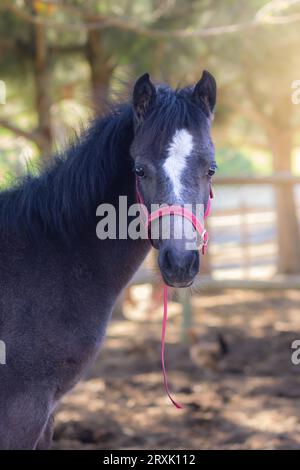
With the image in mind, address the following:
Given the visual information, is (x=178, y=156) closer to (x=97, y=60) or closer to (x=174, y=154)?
(x=174, y=154)

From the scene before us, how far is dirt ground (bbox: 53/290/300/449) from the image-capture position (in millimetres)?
4137

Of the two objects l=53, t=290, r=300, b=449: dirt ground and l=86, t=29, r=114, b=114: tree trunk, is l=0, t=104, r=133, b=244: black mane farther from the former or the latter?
l=86, t=29, r=114, b=114: tree trunk

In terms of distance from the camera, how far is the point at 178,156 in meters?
2.37

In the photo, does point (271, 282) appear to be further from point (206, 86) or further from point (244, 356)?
point (206, 86)

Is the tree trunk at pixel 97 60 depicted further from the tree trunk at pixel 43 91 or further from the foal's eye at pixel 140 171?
the foal's eye at pixel 140 171

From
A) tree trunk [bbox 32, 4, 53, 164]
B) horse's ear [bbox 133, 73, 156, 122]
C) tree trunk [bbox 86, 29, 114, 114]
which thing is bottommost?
horse's ear [bbox 133, 73, 156, 122]

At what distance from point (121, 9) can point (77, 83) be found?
2.43 meters

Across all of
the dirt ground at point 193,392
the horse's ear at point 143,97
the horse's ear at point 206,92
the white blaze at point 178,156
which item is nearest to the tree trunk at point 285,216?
the dirt ground at point 193,392

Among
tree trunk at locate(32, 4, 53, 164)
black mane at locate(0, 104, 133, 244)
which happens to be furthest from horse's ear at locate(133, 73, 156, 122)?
tree trunk at locate(32, 4, 53, 164)

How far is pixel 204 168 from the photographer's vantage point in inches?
96.1

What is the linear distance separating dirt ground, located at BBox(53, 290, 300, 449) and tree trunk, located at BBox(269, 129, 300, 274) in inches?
173

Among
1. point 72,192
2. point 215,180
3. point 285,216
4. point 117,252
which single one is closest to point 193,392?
point 215,180

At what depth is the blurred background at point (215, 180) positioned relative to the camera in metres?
4.27

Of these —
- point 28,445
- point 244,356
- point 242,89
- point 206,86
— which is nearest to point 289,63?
point 242,89
